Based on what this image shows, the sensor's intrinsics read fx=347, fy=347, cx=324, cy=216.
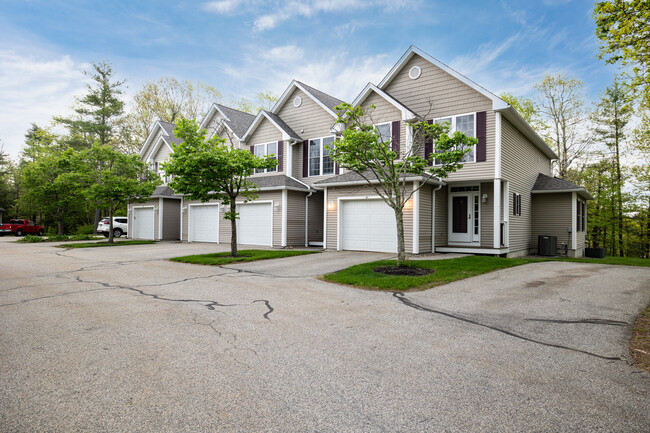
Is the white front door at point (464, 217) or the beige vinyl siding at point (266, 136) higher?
the beige vinyl siding at point (266, 136)

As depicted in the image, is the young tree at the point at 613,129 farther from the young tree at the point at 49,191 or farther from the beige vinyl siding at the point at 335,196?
the young tree at the point at 49,191

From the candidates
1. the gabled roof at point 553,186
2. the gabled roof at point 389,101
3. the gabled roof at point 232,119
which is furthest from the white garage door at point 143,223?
the gabled roof at point 553,186

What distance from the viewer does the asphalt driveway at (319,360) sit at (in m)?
2.56

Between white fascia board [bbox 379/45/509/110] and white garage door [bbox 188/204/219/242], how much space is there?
453 inches

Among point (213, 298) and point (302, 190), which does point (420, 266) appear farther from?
point (302, 190)

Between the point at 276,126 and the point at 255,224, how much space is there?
5.36m

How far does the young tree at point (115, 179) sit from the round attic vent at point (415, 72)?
15420 millimetres

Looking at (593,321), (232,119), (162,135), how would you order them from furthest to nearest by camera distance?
1. (162,135)
2. (232,119)
3. (593,321)

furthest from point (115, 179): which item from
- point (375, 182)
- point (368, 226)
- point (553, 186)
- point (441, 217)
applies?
point (553, 186)

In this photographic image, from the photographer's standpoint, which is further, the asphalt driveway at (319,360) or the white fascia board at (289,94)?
the white fascia board at (289,94)

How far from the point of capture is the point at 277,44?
982 inches

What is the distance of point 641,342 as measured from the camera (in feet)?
14.0

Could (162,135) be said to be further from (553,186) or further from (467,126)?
(553,186)

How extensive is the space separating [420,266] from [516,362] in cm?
632
